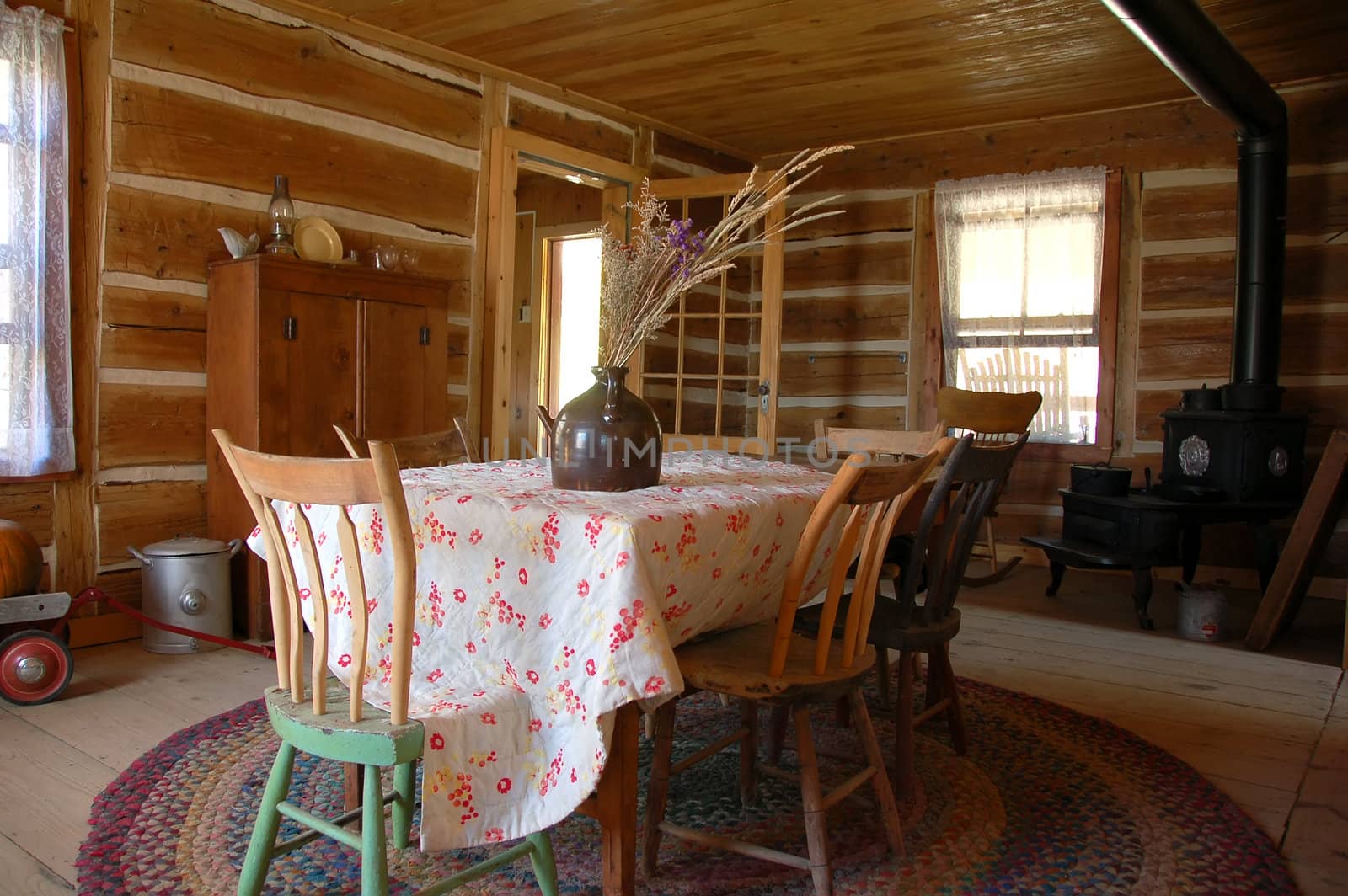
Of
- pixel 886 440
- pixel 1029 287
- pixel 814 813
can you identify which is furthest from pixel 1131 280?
pixel 814 813

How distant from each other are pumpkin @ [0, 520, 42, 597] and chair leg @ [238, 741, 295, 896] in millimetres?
1883

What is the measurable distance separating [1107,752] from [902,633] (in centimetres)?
95

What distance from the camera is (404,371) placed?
13.8ft

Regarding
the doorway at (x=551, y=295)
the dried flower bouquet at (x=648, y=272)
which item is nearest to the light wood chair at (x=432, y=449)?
the dried flower bouquet at (x=648, y=272)

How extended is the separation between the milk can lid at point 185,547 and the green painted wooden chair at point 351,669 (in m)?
2.09

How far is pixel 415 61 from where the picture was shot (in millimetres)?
4664

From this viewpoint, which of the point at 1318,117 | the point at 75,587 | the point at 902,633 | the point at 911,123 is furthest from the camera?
the point at 911,123

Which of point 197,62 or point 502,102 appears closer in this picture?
point 197,62

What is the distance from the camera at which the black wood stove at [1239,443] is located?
4.38 metres

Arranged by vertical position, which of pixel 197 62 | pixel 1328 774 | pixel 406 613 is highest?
pixel 197 62

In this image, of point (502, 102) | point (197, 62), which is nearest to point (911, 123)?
point (502, 102)

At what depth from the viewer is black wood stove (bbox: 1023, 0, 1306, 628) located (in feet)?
14.4

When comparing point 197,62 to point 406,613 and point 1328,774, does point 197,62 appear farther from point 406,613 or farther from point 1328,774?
point 1328,774

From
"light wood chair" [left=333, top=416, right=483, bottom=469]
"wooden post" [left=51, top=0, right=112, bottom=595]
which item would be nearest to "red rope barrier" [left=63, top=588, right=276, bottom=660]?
"wooden post" [left=51, top=0, right=112, bottom=595]
